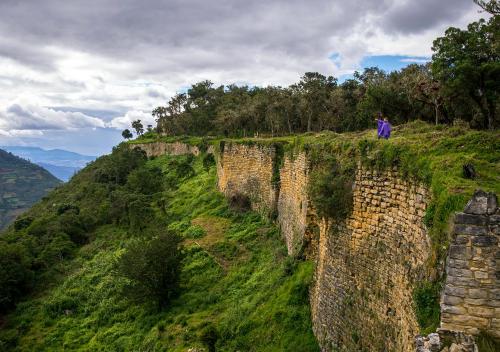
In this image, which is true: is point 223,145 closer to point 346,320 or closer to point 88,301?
point 88,301

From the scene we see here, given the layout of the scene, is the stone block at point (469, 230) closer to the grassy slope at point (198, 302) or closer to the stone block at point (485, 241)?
the stone block at point (485, 241)

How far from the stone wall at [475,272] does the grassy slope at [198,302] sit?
22.1 feet

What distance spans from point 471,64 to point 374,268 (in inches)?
587

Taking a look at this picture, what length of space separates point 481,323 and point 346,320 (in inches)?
198

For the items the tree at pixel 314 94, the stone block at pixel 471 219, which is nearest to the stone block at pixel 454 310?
the stone block at pixel 471 219

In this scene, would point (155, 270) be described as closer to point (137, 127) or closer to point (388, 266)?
point (388, 266)

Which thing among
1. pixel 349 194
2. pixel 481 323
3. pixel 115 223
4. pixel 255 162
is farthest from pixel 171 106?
pixel 481 323

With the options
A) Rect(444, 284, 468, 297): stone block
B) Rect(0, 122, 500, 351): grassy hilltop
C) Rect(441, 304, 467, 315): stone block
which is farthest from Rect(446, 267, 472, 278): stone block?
Rect(0, 122, 500, 351): grassy hilltop

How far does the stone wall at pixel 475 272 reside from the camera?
5727 millimetres

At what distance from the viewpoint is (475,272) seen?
5.80 m

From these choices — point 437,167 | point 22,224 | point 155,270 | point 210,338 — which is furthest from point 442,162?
point 22,224

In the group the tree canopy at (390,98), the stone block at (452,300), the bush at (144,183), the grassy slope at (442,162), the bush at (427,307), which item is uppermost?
the tree canopy at (390,98)

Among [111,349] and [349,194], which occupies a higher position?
[349,194]

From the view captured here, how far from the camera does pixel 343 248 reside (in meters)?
11.1
